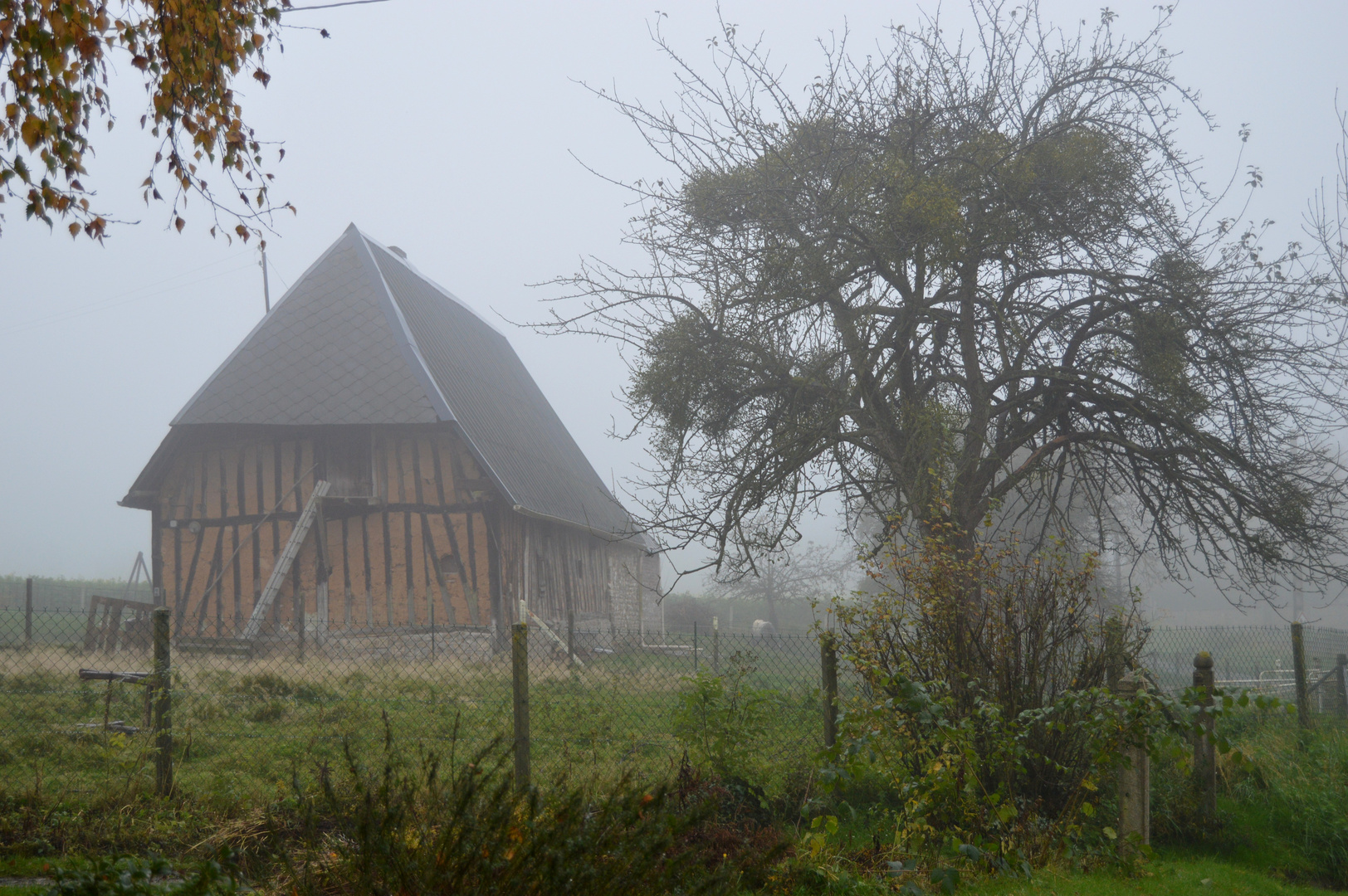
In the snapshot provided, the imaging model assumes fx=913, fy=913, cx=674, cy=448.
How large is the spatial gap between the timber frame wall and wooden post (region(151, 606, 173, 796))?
394 inches

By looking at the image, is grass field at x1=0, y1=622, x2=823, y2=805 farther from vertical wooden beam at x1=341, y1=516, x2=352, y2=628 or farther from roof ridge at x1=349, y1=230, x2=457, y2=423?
roof ridge at x1=349, y1=230, x2=457, y2=423

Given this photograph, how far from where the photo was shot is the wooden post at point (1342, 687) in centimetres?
993

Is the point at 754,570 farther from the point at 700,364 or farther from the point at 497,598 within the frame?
the point at 497,598

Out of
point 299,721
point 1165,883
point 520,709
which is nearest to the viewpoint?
point 1165,883

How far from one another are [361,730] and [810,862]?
5.08m

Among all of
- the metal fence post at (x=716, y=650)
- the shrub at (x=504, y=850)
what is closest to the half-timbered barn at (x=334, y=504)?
the metal fence post at (x=716, y=650)

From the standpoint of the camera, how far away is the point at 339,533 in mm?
15891

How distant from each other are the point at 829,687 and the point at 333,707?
524 cm

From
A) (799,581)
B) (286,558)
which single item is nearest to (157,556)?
(286,558)

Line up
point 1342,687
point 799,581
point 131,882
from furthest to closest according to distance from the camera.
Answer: point 799,581
point 1342,687
point 131,882

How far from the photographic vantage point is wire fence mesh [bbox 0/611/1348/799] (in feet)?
19.6

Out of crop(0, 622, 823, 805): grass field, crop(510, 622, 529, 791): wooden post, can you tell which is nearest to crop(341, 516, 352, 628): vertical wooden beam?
crop(0, 622, 823, 805): grass field

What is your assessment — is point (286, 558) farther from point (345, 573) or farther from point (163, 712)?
point (163, 712)

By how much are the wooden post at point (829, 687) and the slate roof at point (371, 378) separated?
24.9 ft
